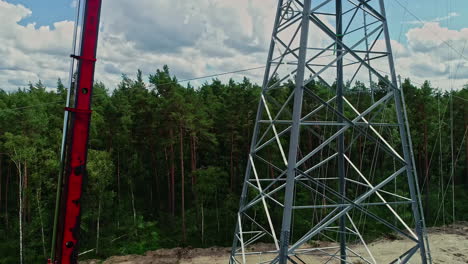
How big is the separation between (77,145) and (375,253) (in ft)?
45.7

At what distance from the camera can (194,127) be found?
1862 centimetres

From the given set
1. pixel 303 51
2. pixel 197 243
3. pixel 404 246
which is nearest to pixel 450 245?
pixel 404 246

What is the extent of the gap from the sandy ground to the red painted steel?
1083cm

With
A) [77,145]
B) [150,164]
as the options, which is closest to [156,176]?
[150,164]

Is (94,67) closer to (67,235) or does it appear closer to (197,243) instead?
(67,235)

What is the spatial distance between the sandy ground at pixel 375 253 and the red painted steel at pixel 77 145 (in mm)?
10828

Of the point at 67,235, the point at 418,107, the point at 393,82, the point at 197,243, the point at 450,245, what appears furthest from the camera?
the point at 418,107

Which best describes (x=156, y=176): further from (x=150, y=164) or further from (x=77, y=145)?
(x=77, y=145)

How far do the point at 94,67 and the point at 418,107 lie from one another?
21212mm

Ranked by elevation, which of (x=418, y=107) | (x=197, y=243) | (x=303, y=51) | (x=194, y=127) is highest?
(x=418, y=107)

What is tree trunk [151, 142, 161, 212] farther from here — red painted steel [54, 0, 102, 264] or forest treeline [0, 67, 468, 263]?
red painted steel [54, 0, 102, 264]

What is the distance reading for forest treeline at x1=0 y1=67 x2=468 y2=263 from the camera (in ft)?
56.3

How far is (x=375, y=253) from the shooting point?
575 inches

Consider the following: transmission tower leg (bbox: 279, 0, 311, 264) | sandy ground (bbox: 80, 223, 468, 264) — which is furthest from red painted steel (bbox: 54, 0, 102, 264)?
sandy ground (bbox: 80, 223, 468, 264)
